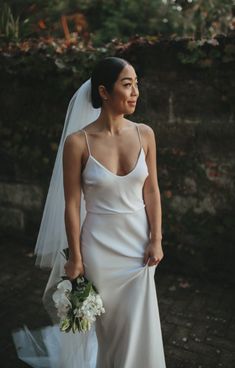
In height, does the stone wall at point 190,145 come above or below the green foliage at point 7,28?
below

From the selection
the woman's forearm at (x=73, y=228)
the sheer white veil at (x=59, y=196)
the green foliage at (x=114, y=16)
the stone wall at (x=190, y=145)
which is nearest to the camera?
the woman's forearm at (x=73, y=228)

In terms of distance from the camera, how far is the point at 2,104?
5.19 metres

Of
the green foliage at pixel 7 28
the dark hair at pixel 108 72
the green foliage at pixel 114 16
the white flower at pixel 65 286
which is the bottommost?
the white flower at pixel 65 286

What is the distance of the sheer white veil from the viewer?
2576 millimetres

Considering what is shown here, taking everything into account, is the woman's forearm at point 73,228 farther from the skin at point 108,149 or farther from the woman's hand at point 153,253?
the woman's hand at point 153,253

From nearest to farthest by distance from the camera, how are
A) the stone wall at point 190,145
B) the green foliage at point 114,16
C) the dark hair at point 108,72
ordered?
the dark hair at point 108,72 → the stone wall at point 190,145 → the green foliage at point 114,16

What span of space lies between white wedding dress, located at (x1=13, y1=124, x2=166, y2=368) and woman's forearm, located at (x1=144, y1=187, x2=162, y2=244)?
4 centimetres

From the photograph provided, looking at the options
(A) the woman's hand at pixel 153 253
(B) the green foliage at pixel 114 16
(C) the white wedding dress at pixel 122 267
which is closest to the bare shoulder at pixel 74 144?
(C) the white wedding dress at pixel 122 267

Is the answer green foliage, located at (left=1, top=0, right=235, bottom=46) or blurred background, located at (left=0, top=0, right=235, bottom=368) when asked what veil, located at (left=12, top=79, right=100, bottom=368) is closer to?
blurred background, located at (left=0, top=0, right=235, bottom=368)

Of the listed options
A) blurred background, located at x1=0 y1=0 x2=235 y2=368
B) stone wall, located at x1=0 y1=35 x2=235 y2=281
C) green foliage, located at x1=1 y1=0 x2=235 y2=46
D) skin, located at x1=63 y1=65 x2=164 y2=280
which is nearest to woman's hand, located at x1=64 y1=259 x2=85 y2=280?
skin, located at x1=63 y1=65 x2=164 y2=280

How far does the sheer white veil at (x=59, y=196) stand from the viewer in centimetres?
258

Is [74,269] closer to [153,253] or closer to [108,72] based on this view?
[153,253]

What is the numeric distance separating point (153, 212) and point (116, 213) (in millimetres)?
284

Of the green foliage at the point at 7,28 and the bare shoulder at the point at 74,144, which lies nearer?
the bare shoulder at the point at 74,144
